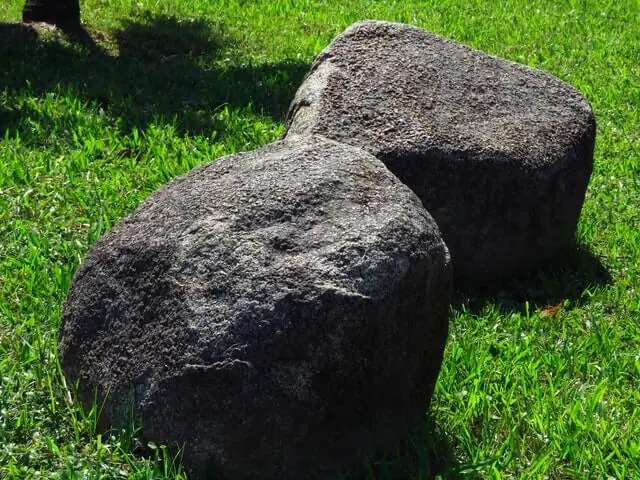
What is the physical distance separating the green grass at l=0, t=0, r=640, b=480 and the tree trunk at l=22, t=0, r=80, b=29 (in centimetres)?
26

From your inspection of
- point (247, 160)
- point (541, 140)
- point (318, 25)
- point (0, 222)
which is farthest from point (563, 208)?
point (318, 25)

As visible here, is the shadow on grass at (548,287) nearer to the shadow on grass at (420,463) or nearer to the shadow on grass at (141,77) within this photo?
the shadow on grass at (420,463)

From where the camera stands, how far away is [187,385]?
117 inches

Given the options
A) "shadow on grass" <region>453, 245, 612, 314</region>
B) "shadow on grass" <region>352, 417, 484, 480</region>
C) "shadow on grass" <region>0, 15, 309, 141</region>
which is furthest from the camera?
"shadow on grass" <region>0, 15, 309, 141</region>

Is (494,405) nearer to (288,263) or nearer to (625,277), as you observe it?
(288,263)

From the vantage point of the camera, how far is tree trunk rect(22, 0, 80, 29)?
8.01 m

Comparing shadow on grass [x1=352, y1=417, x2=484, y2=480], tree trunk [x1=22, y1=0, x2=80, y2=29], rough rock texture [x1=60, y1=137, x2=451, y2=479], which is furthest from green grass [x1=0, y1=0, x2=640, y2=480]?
tree trunk [x1=22, y1=0, x2=80, y2=29]

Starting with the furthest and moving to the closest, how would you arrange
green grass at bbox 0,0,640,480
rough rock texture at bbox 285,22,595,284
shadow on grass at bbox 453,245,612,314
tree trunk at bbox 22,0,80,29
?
tree trunk at bbox 22,0,80,29, shadow on grass at bbox 453,245,612,314, rough rock texture at bbox 285,22,595,284, green grass at bbox 0,0,640,480

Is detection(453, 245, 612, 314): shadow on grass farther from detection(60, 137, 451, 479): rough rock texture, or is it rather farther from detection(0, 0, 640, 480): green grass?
detection(60, 137, 451, 479): rough rock texture

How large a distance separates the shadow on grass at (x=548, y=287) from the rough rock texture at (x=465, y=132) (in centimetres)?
7

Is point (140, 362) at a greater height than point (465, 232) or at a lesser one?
greater

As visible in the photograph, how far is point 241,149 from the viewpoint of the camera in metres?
6.16

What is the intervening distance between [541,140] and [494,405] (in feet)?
5.17

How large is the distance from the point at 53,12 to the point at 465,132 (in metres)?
4.59
